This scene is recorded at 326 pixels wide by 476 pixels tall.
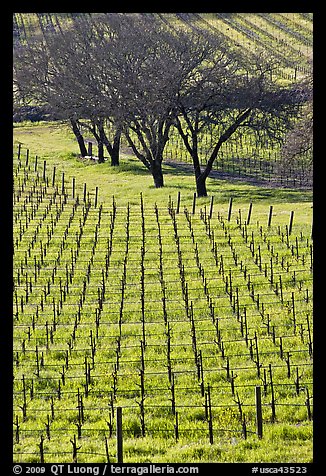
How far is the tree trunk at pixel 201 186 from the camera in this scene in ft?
130

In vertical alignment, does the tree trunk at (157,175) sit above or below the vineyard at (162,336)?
A: above

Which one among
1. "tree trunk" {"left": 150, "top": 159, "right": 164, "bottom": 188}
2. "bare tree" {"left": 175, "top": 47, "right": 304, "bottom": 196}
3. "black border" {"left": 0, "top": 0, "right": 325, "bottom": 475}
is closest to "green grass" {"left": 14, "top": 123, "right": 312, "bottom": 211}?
"tree trunk" {"left": 150, "top": 159, "right": 164, "bottom": 188}

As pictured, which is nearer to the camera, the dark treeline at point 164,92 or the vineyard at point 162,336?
the vineyard at point 162,336

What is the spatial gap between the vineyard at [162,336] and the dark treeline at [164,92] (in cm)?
939

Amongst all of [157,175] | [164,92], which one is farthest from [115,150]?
[164,92]

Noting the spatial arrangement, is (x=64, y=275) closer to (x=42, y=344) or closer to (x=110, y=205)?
(x=42, y=344)

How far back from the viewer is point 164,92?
41.7 m

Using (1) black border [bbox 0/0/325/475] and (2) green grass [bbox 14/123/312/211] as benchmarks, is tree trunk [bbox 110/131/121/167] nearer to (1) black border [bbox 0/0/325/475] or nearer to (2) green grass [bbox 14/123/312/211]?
(2) green grass [bbox 14/123/312/211]

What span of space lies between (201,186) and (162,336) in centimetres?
2157

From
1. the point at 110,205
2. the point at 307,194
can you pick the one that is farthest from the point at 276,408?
the point at 307,194

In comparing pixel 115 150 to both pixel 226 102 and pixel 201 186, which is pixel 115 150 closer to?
pixel 226 102

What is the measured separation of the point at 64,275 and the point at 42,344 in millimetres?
6168
